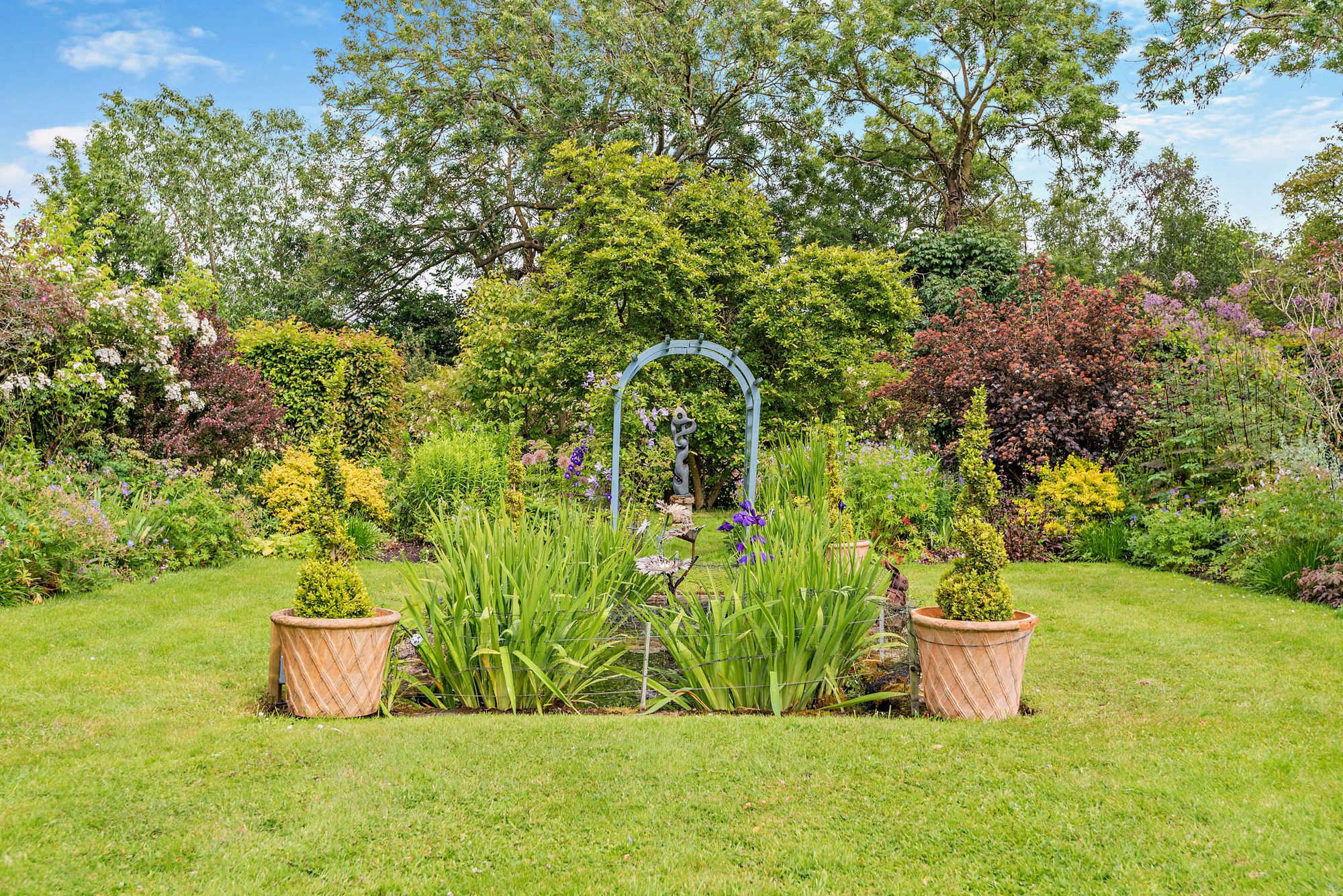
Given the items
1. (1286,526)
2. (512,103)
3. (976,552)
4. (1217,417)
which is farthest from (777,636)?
(512,103)

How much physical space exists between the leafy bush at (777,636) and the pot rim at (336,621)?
1.36 meters

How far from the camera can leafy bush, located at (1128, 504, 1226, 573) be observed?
321 inches

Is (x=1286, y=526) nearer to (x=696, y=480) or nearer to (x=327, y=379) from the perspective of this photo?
(x=696, y=480)

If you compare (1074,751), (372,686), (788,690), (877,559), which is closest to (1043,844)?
(1074,751)

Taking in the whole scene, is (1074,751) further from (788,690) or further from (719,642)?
(719,642)

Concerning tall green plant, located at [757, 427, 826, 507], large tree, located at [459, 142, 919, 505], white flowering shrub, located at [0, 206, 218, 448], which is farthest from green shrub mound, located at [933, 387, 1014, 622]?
white flowering shrub, located at [0, 206, 218, 448]

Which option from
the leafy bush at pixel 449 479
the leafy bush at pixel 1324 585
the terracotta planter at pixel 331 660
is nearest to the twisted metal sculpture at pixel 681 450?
the leafy bush at pixel 449 479

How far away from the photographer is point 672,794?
3311 mm

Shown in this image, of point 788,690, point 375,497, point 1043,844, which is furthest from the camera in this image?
point 375,497

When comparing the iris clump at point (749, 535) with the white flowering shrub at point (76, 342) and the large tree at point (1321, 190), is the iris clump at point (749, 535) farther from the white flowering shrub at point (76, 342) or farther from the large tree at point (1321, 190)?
the large tree at point (1321, 190)

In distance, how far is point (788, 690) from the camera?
4625 mm

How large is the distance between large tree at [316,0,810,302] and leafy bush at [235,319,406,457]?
6.00m

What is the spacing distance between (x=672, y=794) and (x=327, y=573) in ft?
6.83

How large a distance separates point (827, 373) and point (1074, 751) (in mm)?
8665
